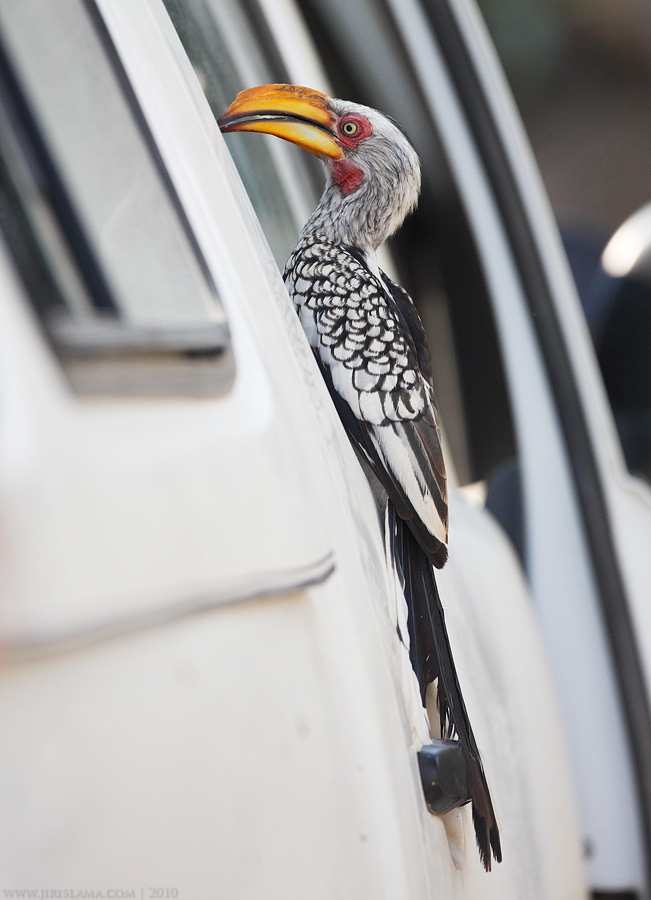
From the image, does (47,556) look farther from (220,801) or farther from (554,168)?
(554,168)

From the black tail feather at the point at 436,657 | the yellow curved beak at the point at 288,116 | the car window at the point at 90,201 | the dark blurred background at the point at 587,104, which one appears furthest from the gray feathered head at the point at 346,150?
the dark blurred background at the point at 587,104

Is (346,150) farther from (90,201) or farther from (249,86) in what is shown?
(249,86)

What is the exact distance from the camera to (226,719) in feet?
1.91

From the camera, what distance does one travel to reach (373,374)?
875 mm

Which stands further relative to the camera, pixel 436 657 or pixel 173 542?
pixel 436 657

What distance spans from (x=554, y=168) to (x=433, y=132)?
5.70 meters

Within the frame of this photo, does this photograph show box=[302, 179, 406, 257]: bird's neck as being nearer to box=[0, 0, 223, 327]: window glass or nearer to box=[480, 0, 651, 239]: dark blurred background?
box=[0, 0, 223, 327]: window glass

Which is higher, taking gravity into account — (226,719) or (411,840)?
Result: (226,719)

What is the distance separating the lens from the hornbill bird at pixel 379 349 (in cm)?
88

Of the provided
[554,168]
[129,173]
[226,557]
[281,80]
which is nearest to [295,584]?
[226,557]

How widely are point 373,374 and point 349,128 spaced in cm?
27

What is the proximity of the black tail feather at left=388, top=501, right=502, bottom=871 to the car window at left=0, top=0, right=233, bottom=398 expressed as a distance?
38 centimetres

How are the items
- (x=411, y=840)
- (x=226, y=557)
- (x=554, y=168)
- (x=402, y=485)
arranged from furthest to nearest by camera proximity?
1. (x=554, y=168)
2. (x=402, y=485)
3. (x=411, y=840)
4. (x=226, y=557)

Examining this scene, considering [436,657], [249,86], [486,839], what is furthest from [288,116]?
[486,839]
